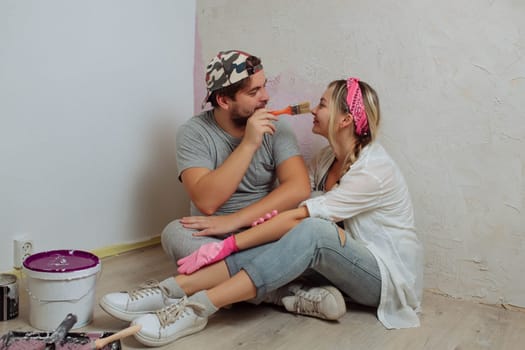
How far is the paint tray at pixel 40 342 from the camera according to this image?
1.39 metres

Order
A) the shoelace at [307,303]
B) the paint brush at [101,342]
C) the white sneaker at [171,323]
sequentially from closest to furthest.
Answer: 1. the paint brush at [101,342]
2. the white sneaker at [171,323]
3. the shoelace at [307,303]

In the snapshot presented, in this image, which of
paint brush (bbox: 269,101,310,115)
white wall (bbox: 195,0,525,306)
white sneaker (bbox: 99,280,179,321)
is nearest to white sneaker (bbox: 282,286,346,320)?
white sneaker (bbox: 99,280,179,321)

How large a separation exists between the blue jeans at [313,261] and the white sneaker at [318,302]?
0.05 meters

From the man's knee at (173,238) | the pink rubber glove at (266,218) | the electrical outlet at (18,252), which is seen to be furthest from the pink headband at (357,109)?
the electrical outlet at (18,252)

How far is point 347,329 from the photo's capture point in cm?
174

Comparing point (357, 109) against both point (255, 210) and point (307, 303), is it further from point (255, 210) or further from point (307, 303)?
point (307, 303)

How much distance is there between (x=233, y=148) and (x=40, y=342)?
92 centimetres

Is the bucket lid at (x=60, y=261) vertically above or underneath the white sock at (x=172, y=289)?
above

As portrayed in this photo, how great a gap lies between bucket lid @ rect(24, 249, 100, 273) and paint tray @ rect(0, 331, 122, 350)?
0.20 meters

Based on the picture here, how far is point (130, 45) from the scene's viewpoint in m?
2.37

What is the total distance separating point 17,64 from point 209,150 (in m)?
0.71

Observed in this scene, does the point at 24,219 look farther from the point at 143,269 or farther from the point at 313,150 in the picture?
the point at 313,150

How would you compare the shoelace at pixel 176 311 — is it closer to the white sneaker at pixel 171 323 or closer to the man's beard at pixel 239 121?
the white sneaker at pixel 171 323

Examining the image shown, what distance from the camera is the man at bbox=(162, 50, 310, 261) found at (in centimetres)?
188
